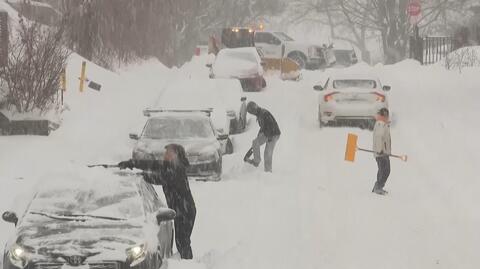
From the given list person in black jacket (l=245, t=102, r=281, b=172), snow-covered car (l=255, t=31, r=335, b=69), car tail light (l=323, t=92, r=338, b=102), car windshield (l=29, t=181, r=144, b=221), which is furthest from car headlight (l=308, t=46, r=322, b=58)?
car windshield (l=29, t=181, r=144, b=221)

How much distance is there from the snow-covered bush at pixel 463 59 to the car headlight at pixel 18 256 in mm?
26551

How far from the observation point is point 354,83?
80.3 feet

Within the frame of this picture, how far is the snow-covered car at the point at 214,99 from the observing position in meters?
22.9

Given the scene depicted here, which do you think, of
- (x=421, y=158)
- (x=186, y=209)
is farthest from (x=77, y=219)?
(x=421, y=158)

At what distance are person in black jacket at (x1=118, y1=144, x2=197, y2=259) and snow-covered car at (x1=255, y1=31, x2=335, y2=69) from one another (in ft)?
101

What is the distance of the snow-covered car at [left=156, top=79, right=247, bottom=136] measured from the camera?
22.9 meters

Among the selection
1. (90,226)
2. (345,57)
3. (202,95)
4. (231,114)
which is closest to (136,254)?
(90,226)

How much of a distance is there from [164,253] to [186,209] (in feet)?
3.58

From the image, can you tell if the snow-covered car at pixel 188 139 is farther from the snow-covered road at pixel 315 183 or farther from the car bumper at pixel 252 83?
the car bumper at pixel 252 83

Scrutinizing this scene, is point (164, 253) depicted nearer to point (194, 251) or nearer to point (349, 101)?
point (194, 251)

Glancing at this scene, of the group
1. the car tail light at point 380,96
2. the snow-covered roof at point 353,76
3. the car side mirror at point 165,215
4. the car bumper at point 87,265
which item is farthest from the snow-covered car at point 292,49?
the car bumper at point 87,265

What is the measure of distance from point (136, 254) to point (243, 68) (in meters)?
22.3

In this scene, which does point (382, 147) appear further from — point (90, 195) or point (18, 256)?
point (18, 256)

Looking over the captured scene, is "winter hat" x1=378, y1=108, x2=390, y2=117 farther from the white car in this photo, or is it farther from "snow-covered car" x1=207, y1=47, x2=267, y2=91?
"snow-covered car" x1=207, y1=47, x2=267, y2=91
